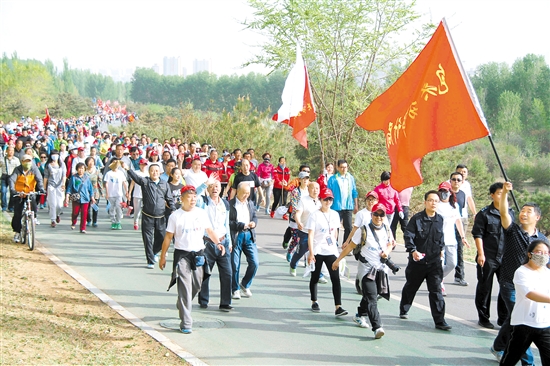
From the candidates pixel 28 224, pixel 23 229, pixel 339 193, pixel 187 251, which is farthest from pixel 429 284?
pixel 23 229

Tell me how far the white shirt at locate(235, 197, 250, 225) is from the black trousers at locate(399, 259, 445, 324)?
2.42 m

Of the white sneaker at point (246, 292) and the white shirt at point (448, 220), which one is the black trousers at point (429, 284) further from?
the white sneaker at point (246, 292)

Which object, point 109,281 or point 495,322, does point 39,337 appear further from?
point 495,322

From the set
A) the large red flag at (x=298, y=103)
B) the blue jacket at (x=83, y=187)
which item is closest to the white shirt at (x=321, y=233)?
the large red flag at (x=298, y=103)

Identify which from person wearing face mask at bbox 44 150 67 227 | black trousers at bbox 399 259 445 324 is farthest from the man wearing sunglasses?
person wearing face mask at bbox 44 150 67 227

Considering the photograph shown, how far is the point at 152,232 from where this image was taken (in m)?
12.0

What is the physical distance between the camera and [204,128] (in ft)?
104

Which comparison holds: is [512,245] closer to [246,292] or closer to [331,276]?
[331,276]

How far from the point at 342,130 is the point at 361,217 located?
571 inches

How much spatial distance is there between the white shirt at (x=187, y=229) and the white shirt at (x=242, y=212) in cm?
139

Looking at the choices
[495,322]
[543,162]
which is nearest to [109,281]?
[495,322]

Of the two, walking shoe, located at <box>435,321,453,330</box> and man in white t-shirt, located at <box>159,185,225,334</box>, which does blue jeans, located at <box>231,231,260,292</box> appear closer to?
man in white t-shirt, located at <box>159,185,225,334</box>

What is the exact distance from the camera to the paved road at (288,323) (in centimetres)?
727

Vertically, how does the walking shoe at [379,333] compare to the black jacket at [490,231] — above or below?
below
